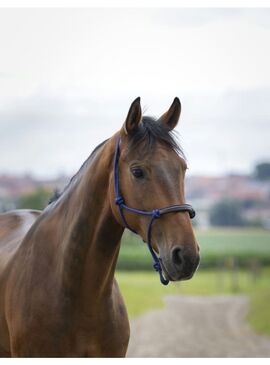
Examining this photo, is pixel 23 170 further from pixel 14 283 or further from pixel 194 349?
pixel 14 283

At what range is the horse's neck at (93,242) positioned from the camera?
220 centimetres

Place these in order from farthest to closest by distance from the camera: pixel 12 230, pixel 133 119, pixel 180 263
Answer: pixel 12 230, pixel 133 119, pixel 180 263

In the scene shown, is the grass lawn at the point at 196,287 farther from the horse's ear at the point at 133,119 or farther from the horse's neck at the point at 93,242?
the horse's ear at the point at 133,119

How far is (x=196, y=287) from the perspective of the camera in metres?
16.1

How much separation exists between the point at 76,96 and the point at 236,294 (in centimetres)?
705

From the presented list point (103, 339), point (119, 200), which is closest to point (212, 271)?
point (103, 339)

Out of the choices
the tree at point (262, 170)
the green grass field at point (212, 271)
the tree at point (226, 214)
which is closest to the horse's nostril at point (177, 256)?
the green grass field at point (212, 271)

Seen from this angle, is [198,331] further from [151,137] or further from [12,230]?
[151,137]

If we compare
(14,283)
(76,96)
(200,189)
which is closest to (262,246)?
(200,189)

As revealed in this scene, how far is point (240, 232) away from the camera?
48.9 feet

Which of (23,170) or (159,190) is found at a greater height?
(159,190)

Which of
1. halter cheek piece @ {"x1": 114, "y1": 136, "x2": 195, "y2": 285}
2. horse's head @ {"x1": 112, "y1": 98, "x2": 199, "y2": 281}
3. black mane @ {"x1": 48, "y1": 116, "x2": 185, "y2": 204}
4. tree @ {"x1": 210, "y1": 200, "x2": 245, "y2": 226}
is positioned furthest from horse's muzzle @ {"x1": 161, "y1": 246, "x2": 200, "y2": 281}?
tree @ {"x1": 210, "y1": 200, "x2": 245, "y2": 226}

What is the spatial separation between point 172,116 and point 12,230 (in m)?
1.25

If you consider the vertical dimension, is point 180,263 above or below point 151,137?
below
